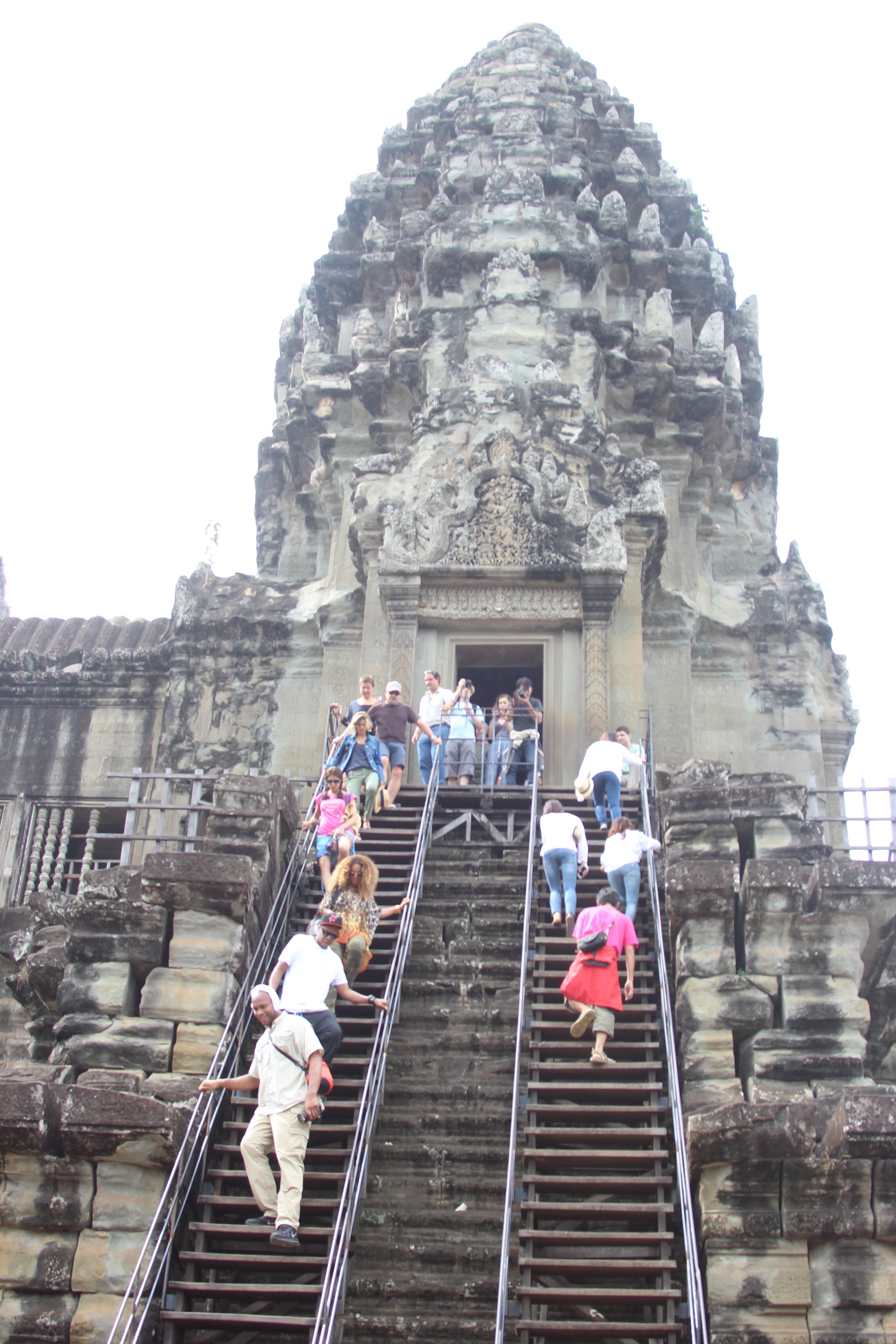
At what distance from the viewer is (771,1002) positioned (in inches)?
388

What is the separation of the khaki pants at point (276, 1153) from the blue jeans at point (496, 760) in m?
6.01

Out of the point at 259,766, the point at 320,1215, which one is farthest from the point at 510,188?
the point at 320,1215

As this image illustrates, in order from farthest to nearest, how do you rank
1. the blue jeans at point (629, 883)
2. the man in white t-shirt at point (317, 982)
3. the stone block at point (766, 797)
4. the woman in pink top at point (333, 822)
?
1. the stone block at point (766, 797)
2. the woman in pink top at point (333, 822)
3. the blue jeans at point (629, 883)
4. the man in white t-shirt at point (317, 982)

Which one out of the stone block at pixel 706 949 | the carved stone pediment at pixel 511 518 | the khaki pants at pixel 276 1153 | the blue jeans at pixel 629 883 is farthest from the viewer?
the carved stone pediment at pixel 511 518

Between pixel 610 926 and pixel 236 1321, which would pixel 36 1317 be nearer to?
pixel 236 1321

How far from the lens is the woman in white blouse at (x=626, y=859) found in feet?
35.0

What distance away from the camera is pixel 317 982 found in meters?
8.52

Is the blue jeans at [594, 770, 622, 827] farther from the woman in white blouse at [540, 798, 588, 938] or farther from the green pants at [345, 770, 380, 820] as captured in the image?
the green pants at [345, 770, 380, 820]

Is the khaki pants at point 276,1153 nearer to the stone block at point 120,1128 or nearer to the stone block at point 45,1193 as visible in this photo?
the stone block at point 120,1128

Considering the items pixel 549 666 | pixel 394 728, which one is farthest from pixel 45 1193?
pixel 549 666

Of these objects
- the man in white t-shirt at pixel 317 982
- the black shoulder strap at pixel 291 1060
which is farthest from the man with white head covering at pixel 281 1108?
the man in white t-shirt at pixel 317 982

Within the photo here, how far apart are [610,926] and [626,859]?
1.14 meters

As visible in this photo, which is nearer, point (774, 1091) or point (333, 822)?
point (774, 1091)

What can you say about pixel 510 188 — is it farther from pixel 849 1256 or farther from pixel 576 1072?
pixel 849 1256
